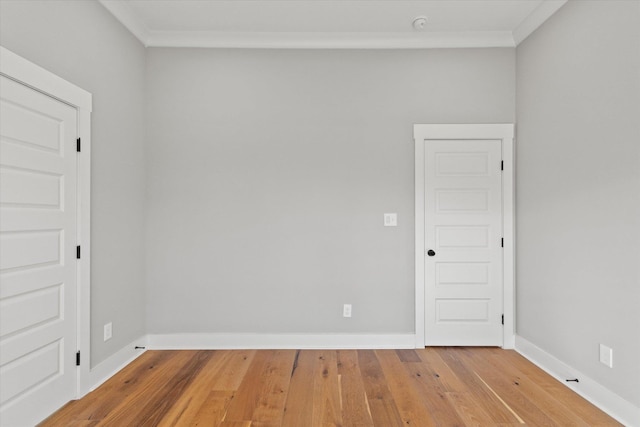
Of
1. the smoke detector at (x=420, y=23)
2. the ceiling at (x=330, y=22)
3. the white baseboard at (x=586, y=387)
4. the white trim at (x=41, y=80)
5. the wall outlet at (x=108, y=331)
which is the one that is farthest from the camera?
the smoke detector at (x=420, y=23)

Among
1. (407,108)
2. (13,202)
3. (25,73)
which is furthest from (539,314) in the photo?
(25,73)

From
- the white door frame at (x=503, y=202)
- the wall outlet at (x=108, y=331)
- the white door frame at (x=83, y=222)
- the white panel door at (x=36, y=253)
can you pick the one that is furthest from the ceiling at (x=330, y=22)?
the wall outlet at (x=108, y=331)

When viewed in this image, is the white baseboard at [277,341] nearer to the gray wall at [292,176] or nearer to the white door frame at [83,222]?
the gray wall at [292,176]

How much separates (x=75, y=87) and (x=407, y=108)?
2.71 metres

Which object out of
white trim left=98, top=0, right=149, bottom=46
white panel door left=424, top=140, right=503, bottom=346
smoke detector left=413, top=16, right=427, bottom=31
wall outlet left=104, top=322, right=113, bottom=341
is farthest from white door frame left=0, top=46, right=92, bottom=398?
white panel door left=424, top=140, right=503, bottom=346

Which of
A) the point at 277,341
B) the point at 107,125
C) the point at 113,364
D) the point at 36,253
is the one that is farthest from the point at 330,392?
the point at 107,125

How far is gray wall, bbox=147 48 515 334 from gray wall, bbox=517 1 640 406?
49cm

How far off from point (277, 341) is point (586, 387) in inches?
96.5

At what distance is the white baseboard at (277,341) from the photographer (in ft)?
10.8

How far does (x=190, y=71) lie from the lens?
11.0 feet

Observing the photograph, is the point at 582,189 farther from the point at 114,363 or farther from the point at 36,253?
the point at 114,363

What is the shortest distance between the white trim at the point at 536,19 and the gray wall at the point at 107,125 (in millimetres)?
3520

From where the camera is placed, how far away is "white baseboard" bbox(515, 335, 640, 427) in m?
2.13

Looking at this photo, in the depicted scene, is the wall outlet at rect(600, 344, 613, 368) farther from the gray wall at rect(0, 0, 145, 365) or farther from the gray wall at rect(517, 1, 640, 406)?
the gray wall at rect(0, 0, 145, 365)
